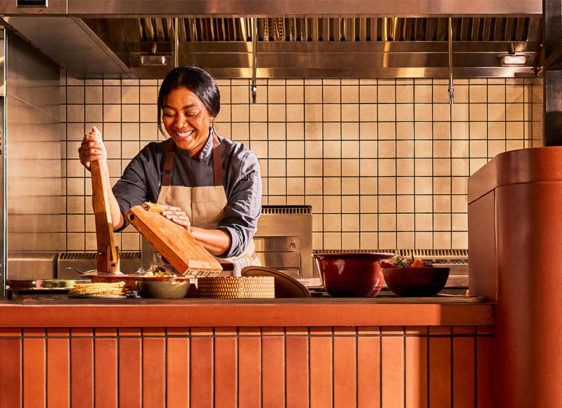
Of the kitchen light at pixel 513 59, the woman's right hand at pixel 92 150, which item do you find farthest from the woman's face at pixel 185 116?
the kitchen light at pixel 513 59

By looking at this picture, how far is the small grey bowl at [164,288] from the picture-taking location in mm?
1540

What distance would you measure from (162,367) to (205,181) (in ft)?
5.73

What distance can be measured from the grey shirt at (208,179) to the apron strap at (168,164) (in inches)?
0.7

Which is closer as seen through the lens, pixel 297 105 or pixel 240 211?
pixel 240 211

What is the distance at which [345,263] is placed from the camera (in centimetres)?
168

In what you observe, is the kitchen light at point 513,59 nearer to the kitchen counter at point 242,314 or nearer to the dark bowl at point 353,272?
the dark bowl at point 353,272

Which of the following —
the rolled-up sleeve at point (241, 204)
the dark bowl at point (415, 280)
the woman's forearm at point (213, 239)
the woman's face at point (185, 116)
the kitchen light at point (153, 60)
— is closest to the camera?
the dark bowl at point (415, 280)

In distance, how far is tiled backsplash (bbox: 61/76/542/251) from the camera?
15.3 ft

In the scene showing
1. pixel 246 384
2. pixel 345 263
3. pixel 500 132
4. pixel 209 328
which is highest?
pixel 500 132

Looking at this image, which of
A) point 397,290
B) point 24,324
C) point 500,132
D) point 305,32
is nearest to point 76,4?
point 305,32

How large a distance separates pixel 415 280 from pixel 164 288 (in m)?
0.62

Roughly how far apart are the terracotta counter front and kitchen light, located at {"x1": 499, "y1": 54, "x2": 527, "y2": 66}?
9.57 feet

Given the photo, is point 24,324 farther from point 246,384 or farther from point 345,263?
point 345,263

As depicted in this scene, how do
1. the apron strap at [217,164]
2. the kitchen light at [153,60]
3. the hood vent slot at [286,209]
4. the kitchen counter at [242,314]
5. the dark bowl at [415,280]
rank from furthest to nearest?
the hood vent slot at [286,209], the kitchen light at [153,60], the apron strap at [217,164], the dark bowl at [415,280], the kitchen counter at [242,314]
